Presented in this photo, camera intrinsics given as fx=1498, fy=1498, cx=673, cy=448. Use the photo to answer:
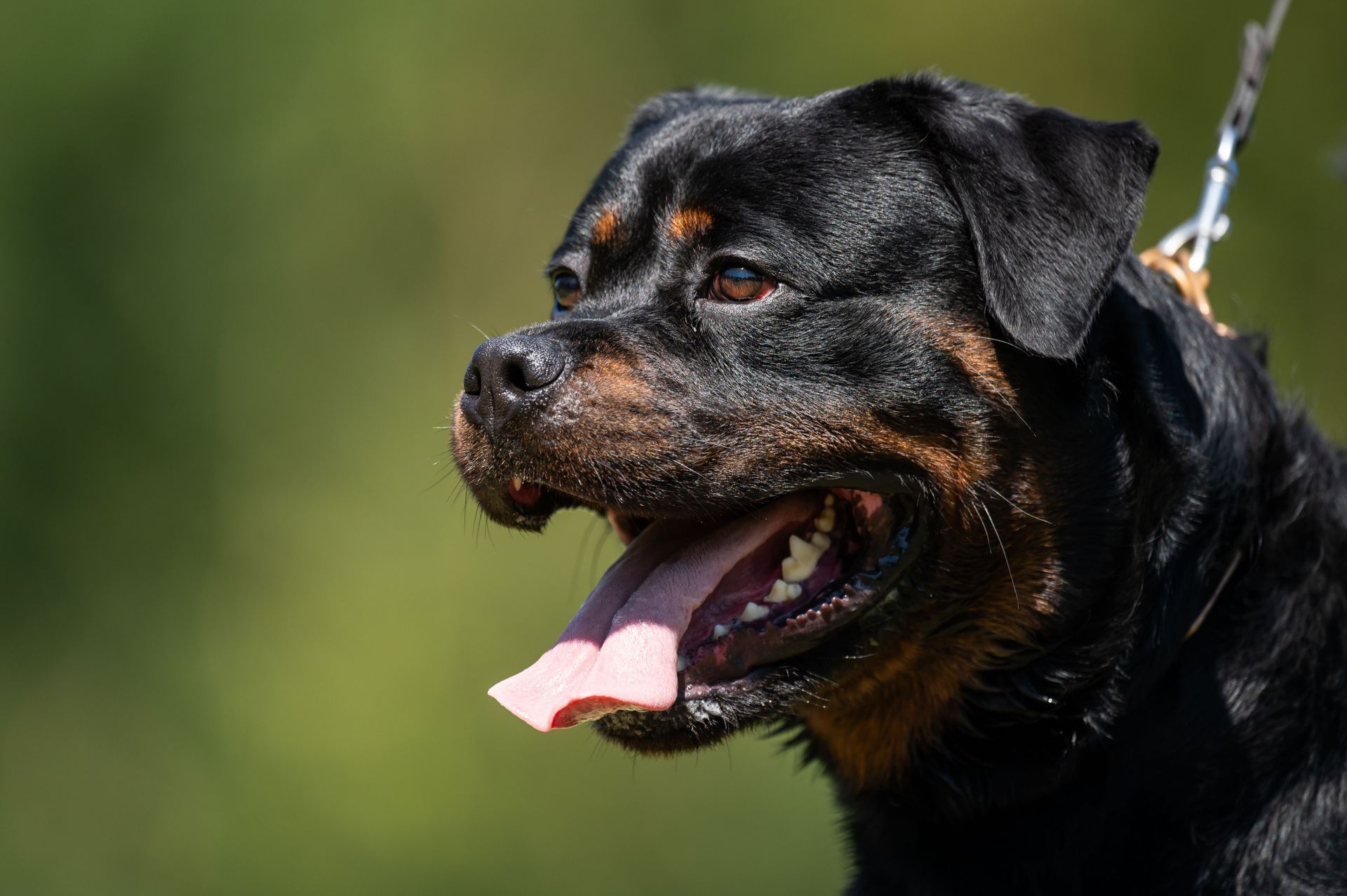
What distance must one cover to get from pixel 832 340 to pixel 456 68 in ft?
23.6

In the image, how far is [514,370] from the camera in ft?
9.55

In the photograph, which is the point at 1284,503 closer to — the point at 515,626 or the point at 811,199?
the point at 811,199

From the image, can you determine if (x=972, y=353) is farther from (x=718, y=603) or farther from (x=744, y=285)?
(x=718, y=603)

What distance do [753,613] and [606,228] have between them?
0.96 meters

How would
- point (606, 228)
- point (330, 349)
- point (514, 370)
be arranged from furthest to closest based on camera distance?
point (330, 349) < point (606, 228) < point (514, 370)

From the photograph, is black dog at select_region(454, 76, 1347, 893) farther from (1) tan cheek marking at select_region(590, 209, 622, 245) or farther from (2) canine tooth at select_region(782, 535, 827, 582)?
(1) tan cheek marking at select_region(590, 209, 622, 245)

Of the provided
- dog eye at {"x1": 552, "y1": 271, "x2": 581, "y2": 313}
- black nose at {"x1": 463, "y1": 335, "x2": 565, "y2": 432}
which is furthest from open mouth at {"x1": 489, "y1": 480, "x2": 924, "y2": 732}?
dog eye at {"x1": 552, "y1": 271, "x2": 581, "y2": 313}

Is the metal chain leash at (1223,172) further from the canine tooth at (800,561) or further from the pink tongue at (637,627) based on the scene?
the pink tongue at (637,627)

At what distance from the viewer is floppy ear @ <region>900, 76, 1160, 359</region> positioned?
289cm

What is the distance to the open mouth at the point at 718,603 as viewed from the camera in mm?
2877

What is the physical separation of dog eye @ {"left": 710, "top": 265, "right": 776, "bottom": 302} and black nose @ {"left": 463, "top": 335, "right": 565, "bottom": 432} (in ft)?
1.29

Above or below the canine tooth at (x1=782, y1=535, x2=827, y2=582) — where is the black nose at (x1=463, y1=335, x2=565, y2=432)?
above

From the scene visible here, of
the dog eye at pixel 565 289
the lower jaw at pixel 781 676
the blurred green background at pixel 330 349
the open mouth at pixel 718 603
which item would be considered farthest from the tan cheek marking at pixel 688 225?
the blurred green background at pixel 330 349

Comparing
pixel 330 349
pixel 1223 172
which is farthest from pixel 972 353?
pixel 330 349
